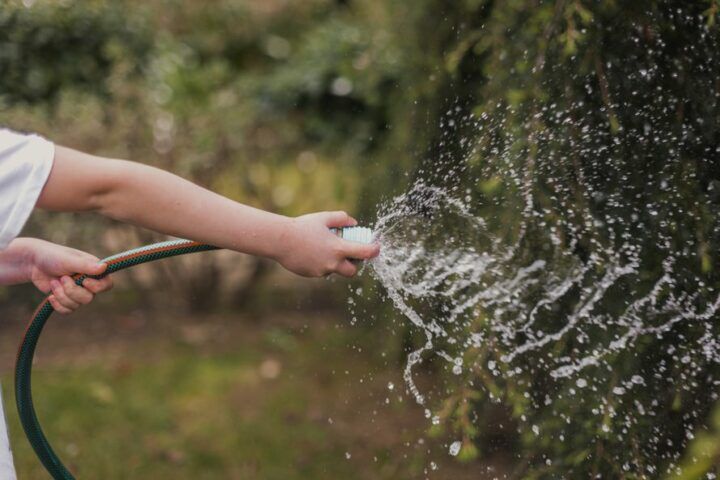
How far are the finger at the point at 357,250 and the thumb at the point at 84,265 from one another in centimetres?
52

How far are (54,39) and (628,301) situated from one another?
3917 mm

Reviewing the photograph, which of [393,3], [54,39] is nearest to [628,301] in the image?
[393,3]

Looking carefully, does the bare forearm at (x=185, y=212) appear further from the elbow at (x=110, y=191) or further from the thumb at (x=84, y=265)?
the thumb at (x=84, y=265)

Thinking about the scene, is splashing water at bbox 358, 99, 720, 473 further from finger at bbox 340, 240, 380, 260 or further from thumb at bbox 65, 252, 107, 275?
thumb at bbox 65, 252, 107, 275

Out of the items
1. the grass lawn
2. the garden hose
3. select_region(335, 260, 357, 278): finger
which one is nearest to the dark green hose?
the garden hose

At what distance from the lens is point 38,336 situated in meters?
1.86

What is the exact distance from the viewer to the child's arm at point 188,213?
1423 mm

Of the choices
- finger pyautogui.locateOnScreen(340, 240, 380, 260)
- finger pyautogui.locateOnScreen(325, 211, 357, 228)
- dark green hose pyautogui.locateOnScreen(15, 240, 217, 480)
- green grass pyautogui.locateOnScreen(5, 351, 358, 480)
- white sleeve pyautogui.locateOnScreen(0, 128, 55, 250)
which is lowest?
green grass pyautogui.locateOnScreen(5, 351, 358, 480)

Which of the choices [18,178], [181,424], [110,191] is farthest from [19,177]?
[181,424]

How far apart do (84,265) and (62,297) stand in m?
0.09

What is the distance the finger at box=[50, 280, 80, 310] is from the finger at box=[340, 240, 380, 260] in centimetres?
61

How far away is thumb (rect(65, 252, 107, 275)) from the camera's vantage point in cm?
172

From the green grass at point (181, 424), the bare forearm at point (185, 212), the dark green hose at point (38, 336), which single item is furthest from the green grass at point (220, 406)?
the bare forearm at point (185, 212)

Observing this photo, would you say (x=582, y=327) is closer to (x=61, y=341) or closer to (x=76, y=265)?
(x=76, y=265)
